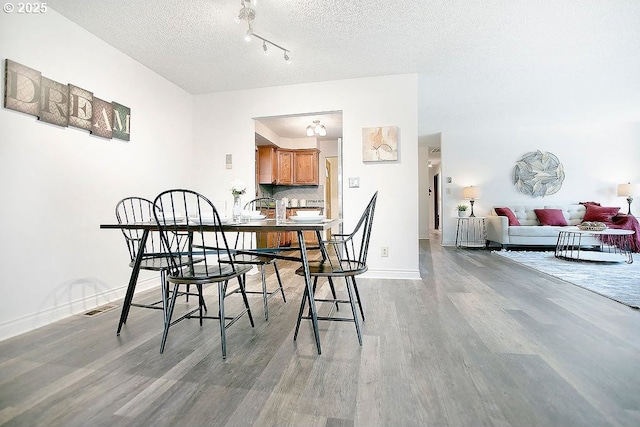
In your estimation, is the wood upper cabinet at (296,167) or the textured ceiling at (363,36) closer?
the textured ceiling at (363,36)

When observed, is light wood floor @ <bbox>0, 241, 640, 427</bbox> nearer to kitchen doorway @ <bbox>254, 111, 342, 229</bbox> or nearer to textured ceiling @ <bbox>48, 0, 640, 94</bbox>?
textured ceiling @ <bbox>48, 0, 640, 94</bbox>

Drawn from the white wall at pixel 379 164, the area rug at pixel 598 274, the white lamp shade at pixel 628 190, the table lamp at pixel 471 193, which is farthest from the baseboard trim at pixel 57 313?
the white lamp shade at pixel 628 190

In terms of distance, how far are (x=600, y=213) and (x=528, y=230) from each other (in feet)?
4.61

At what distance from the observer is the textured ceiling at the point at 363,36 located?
2354 mm

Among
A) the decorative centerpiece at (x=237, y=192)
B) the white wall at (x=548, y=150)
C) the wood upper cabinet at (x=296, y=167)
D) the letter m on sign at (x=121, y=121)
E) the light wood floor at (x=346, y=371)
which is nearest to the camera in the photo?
the light wood floor at (x=346, y=371)

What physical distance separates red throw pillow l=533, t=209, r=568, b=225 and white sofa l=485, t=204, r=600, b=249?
0.62 feet

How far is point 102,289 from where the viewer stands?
2684mm

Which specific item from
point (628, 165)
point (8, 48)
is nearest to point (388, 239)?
point (8, 48)

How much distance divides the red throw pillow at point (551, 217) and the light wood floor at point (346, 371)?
3.97 m

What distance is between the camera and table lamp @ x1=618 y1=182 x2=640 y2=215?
222 inches

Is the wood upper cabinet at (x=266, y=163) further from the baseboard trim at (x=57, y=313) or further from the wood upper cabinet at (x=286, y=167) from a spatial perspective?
the baseboard trim at (x=57, y=313)

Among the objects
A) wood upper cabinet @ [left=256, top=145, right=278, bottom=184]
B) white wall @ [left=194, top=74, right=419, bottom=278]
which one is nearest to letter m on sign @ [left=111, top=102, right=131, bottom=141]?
white wall @ [left=194, top=74, right=419, bottom=278]

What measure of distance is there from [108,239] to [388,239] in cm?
291

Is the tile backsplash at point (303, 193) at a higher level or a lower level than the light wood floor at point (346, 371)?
higher
